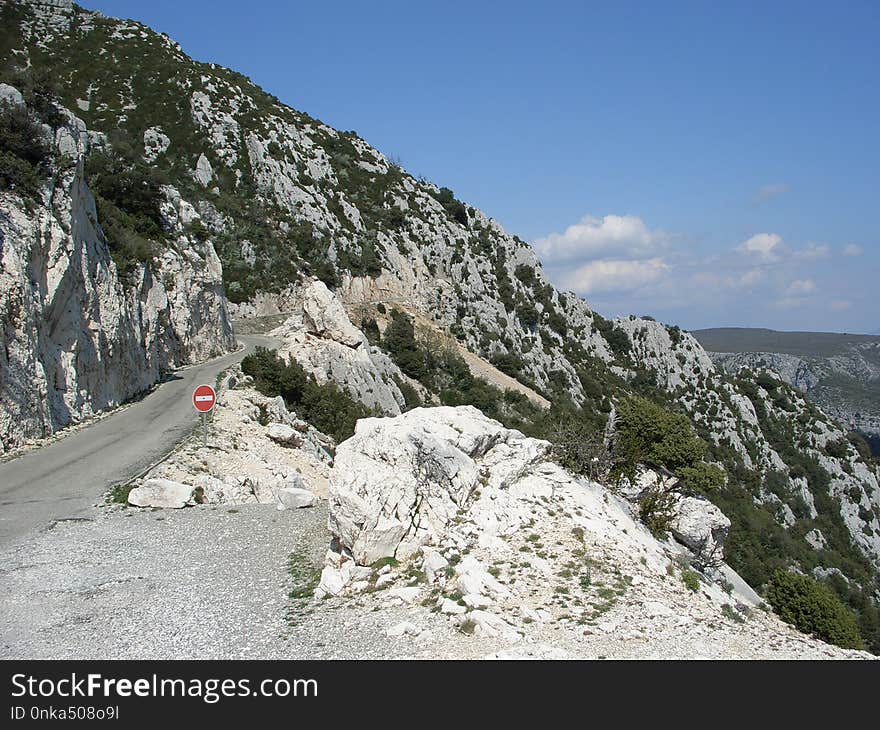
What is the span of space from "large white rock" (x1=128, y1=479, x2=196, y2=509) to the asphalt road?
991 mm

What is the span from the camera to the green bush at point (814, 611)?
11406 millimetres

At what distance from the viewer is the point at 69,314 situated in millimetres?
19875

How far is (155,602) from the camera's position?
31.2 ft

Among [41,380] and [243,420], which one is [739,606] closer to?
[243,420]

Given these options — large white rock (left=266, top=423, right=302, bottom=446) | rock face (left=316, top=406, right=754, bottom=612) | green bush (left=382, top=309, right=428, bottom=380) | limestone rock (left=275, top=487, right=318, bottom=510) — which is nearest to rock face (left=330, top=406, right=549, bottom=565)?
rock face (left=316, top=406, right=754, bottom=612)

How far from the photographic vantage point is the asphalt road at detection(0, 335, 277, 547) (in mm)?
13367

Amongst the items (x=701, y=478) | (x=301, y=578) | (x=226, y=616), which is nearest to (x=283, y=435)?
(x=301, y=578)

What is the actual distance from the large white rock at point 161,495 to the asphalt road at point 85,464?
99 cm

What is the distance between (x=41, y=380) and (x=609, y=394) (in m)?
49.8

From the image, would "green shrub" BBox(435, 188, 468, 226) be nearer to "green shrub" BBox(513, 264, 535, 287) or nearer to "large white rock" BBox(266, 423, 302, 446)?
"green shrub" BBox(513, 264, 535, 287)

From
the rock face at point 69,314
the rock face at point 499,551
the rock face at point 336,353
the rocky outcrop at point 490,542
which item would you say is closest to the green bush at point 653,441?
the rock face at point 499,551

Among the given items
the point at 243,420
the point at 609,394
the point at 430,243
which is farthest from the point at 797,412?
the point at 243,420

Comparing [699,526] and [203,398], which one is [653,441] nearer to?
[699,526]

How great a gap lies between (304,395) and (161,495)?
1050cm
